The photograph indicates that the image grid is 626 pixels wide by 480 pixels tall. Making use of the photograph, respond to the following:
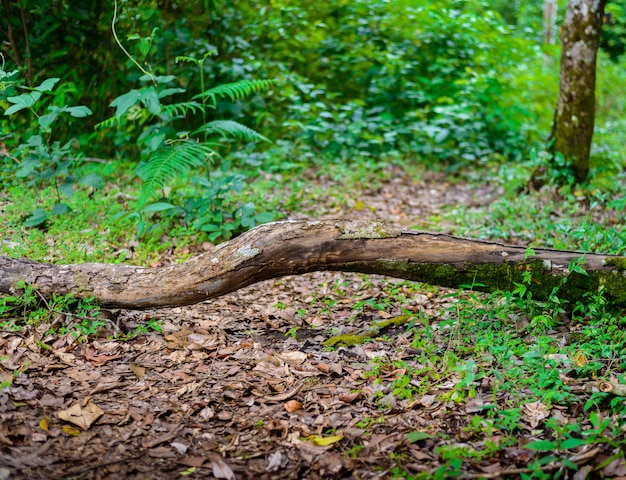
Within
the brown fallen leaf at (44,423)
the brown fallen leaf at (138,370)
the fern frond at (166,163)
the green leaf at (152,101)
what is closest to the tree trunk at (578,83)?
the fern frond at (166,163)

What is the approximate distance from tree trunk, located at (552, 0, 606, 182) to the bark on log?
2.76 metres

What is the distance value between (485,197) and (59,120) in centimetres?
483

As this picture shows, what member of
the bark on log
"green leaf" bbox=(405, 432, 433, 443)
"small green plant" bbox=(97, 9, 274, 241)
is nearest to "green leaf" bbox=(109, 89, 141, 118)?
"small green plant" bbox=(97, 9, 274, 241)

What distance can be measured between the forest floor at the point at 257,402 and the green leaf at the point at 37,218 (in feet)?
4.91

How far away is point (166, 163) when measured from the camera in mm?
4207

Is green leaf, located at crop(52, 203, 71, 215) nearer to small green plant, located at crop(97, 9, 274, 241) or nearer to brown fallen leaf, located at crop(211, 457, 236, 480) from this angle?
small green plant, located at crop(97, 9, 274, 241)

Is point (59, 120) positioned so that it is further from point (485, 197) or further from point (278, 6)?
point (485, 197)

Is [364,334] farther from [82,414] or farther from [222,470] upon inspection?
[82,414]

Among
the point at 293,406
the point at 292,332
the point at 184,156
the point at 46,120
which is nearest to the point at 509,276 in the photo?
the point at 292,332

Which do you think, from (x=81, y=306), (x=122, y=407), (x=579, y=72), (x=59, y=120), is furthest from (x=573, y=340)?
(x=59, y=120)

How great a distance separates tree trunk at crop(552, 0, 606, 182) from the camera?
5285 millimetres

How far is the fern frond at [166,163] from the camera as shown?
13.3 feet

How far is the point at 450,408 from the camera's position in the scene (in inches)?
105

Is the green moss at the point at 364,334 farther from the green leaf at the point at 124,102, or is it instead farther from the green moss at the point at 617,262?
the green leaf at the point at 124,102
